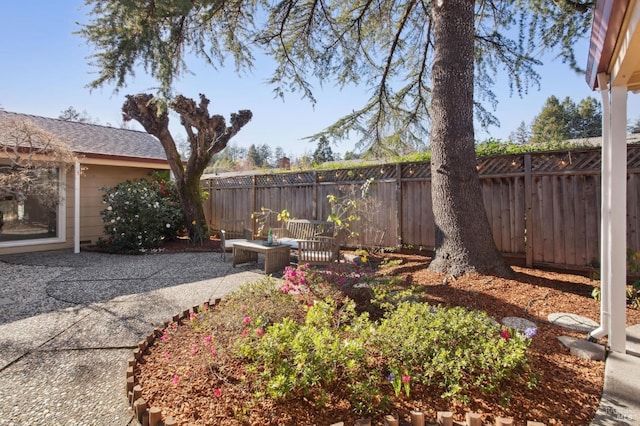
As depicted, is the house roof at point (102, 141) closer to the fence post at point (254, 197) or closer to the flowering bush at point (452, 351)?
the fence post at point (254, 197)

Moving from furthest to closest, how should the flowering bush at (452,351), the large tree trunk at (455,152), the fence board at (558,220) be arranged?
the fence board at (558,220), the large tree trunk at (455,152), the flowering bush at (452,351)

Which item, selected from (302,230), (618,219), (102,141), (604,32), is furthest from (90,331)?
(102,141)

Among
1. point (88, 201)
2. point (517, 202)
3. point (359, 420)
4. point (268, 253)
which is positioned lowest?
point (359, 420)

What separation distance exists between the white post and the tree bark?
8163mm

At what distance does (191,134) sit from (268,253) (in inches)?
192

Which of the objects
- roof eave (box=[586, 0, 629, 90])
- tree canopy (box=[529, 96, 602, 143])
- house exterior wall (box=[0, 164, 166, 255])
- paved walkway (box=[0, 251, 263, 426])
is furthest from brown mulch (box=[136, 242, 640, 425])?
tree canopy (box=[529, 96, 602, 143])

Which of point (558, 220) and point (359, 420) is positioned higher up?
point (558, 220)

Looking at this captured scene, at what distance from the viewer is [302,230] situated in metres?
7.60

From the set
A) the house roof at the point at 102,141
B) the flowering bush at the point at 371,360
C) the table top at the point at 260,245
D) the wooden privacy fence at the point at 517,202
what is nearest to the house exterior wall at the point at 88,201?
the house roof at the point at 102,141

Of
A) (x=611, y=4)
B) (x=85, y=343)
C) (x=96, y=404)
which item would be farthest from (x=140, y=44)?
(x=611, y=4)

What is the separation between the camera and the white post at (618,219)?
268 cm

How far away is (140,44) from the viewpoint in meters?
4.70

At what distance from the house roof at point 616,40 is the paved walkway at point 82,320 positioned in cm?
404

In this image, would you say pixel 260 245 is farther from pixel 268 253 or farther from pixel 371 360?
pixel 371 360
